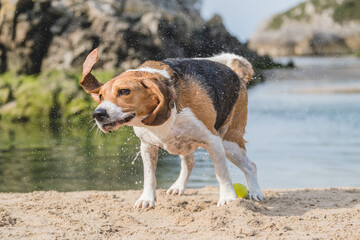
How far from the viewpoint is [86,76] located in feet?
17.5

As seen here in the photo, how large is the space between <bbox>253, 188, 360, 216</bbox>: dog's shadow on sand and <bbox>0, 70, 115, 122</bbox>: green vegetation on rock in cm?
1175

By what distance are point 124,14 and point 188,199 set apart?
702 inches

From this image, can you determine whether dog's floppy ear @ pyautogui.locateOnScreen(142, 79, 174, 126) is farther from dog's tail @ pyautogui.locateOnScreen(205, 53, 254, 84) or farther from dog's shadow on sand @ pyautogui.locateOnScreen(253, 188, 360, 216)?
dog's tail @ pyautogui.locateOnScreen(205, 53, 254, 84)

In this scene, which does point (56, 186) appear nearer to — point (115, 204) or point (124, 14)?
point (115, 204)

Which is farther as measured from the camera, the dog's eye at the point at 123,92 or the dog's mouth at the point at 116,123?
the dog's eye at the point at 123,92

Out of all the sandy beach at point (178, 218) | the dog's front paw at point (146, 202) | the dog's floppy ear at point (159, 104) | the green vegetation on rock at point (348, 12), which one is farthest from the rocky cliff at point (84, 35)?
the green vegetation on rock at point (348, 12)

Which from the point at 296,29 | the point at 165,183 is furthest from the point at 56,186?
the point at 296,29

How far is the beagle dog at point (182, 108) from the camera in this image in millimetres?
4879

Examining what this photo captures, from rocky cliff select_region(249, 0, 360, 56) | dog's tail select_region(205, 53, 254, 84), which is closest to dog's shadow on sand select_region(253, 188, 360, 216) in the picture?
dog's tail select_region(205, 53, 254, 84)

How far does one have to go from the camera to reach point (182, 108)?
17.9ft

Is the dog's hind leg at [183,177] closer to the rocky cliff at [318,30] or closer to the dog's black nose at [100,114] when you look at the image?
the dog's black nose at [100,114]

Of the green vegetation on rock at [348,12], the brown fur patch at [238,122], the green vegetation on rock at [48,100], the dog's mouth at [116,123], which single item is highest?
the green vegetation on rock at [348,12]

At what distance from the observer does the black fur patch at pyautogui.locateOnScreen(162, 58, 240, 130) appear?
5.73 meters

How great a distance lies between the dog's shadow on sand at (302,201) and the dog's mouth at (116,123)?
62.2 inches
